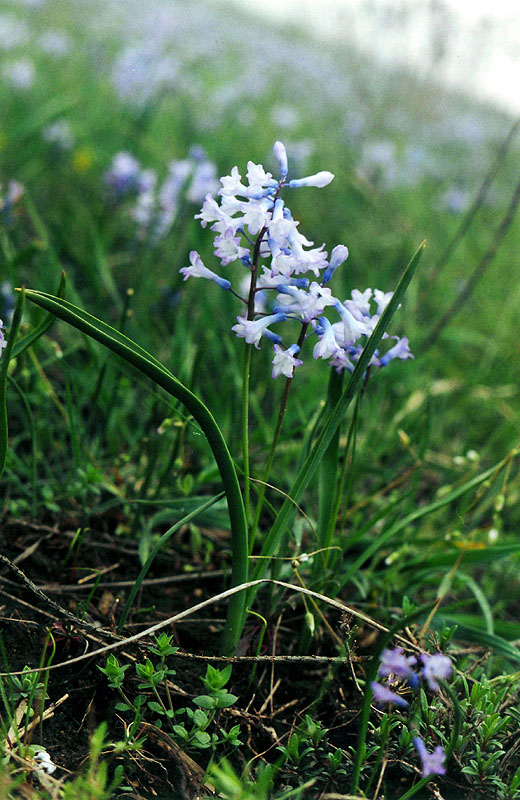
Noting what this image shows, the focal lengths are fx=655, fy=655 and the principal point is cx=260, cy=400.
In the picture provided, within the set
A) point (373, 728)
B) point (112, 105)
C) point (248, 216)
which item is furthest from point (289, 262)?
point (112, 105)

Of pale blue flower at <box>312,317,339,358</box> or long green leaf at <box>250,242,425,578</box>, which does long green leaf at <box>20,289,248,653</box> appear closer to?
long green leaf at <box>250,242,425,578</box>

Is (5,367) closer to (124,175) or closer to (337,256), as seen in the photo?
(337,256)

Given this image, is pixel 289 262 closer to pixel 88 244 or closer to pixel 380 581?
pixel 380 581

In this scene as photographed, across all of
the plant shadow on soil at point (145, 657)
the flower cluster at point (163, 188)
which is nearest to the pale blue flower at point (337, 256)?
the plant shadow on soil at point (145, 657)

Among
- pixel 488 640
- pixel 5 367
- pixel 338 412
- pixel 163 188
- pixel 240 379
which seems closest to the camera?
pixel 5 367

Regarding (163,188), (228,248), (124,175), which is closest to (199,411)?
(228,248)

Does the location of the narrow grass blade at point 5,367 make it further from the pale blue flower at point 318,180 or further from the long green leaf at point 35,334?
the pale blue flower at point 318,180
